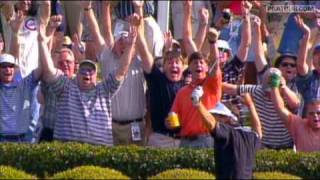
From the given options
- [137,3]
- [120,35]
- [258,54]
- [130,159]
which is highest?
[137,3]

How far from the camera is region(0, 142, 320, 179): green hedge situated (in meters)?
12.7

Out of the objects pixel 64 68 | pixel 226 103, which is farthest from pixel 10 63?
pixel 226 103

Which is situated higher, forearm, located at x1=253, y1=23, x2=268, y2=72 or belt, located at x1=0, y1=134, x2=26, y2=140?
forearm, located at x1=253, y1=23, x2=268, y2=72

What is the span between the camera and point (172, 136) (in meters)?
13.9

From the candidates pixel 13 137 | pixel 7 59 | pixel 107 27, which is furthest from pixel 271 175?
pixel 107 27

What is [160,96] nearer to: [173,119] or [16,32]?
[173,119]

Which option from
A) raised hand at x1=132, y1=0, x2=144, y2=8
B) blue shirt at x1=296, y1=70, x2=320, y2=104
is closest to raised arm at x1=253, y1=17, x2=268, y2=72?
blue shirt at x1=296, y1=70, x2=320, y2=104

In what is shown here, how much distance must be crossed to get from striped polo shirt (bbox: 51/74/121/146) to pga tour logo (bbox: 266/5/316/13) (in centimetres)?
341

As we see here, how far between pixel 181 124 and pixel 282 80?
1164 millimetres

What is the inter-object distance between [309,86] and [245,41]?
37.7 inches

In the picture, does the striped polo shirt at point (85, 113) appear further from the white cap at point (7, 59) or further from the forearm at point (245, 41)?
the forearm at point (245, 41)

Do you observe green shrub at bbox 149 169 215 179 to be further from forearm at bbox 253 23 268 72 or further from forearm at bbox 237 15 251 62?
forearm at bbox 253 23 268 72

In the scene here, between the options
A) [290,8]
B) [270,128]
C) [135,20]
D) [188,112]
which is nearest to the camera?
[188,112]

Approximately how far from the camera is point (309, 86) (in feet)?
45.4
